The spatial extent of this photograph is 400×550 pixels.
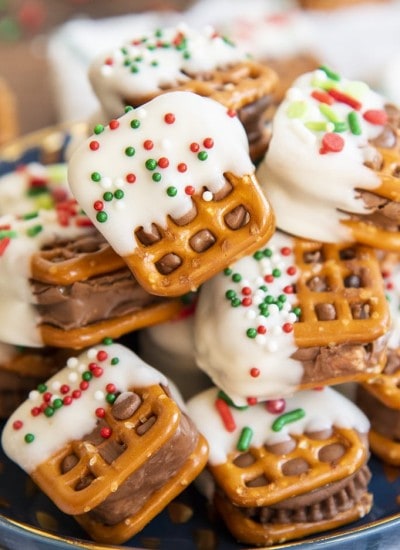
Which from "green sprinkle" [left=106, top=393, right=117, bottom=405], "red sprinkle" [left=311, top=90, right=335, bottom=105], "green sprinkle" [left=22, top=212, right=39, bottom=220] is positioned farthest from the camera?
"green sprinkle" [left=22, top=212, right=39, bottom=220]

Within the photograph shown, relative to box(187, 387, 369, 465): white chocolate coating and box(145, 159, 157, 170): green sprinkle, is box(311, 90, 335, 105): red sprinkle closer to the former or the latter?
box(145, 159, 157, 170): green sprinkle

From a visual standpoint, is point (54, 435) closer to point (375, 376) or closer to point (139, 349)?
point (139, 349)

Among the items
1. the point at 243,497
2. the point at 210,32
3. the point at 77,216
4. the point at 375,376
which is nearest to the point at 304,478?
the point at 243,497

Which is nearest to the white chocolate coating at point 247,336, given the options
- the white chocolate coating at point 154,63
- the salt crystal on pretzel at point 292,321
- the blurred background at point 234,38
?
the salt crystal on pretzel at point 292,321

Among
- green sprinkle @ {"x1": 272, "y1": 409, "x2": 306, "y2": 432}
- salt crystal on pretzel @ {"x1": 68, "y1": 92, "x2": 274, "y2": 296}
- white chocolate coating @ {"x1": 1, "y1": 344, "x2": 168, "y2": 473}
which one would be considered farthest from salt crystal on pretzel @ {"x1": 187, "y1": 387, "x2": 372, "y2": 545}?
salt crystal on pretzel @ {"x1": 68, "y1": 92, "x2": 274, "y2": 296}

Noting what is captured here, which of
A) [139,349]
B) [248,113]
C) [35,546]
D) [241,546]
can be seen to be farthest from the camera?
[139,349]

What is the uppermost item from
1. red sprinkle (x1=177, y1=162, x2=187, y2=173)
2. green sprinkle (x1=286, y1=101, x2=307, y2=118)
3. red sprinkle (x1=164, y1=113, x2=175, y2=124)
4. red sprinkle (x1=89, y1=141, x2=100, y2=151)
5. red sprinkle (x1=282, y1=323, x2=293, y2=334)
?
red sprinkle (x1=164, y1=113, x2=175, y2=124)

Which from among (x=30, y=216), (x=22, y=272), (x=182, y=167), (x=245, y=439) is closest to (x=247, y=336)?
(x=245, y=439)
